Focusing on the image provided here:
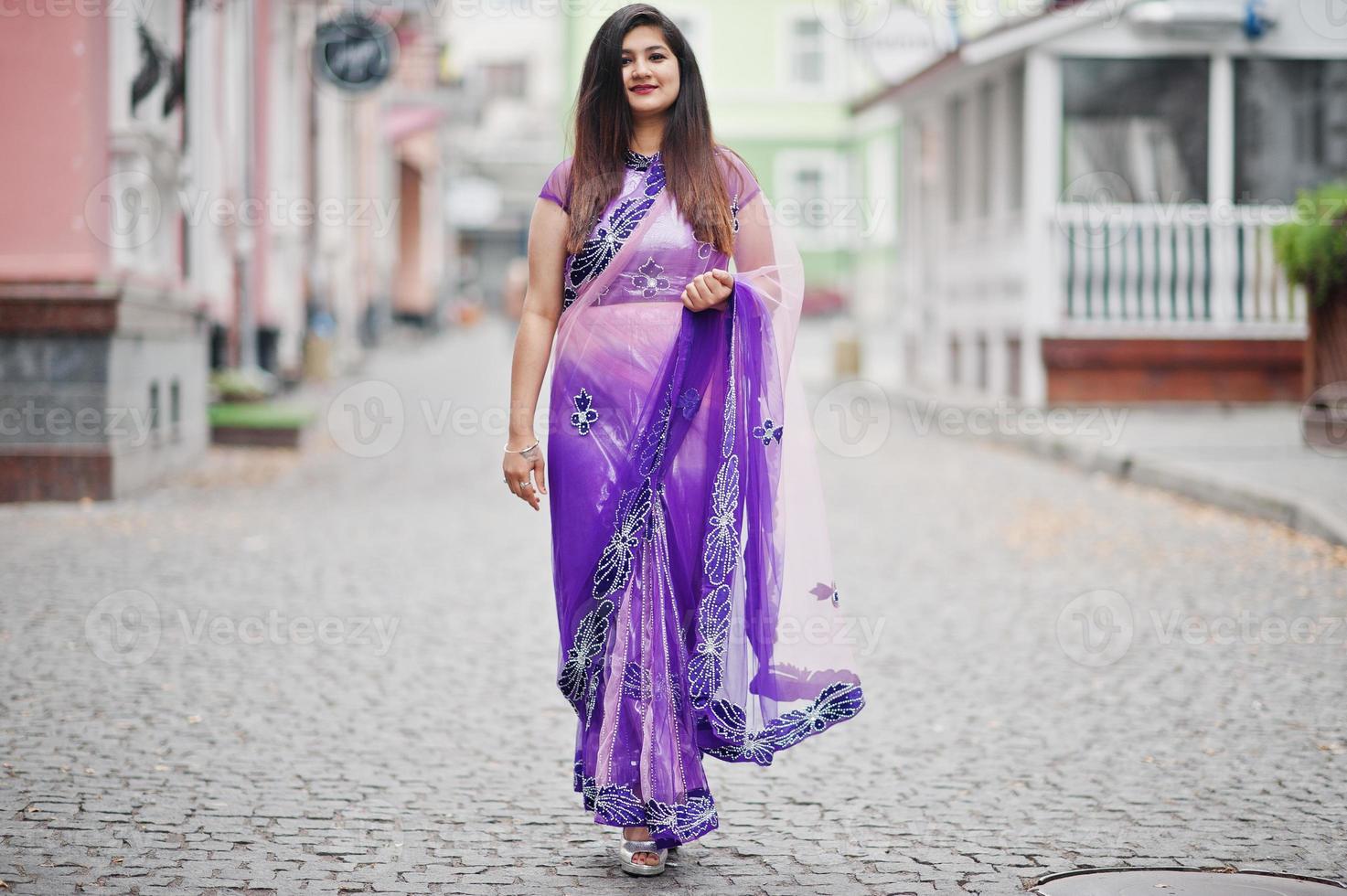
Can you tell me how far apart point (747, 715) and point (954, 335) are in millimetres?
16705

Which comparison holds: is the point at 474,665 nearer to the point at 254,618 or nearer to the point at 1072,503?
the point at 254,618

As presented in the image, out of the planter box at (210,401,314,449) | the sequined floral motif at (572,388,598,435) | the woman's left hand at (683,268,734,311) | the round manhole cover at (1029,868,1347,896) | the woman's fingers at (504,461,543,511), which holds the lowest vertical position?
the round manhole cover at (1029,868,1347,896)

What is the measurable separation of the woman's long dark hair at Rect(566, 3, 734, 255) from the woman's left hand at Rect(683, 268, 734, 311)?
0.33ft

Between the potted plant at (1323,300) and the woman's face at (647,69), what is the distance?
9.41 metres

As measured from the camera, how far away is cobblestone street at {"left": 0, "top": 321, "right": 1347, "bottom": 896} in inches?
153

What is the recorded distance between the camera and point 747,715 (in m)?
3.84

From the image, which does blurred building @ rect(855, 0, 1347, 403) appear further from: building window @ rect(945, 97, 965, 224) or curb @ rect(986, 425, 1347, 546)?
curb @ rect(986, 425, 1347, 546)

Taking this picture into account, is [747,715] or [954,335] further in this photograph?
[954,335]

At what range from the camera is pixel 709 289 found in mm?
3742

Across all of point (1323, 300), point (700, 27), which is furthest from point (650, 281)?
point (700, 27)

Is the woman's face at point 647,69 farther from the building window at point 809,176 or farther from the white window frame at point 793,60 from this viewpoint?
the white window frame at point 793,60

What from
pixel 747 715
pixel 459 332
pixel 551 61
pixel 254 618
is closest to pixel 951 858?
pixel 747 715

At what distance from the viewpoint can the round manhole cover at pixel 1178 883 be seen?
3623 millimetres

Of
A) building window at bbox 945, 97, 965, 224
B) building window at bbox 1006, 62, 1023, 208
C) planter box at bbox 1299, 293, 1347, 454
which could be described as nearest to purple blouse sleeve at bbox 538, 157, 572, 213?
planter box at bbox 1299, 293, 1347, 454
